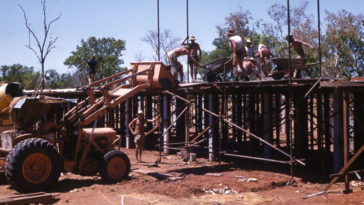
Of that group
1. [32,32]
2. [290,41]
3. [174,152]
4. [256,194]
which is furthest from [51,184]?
[32,32]

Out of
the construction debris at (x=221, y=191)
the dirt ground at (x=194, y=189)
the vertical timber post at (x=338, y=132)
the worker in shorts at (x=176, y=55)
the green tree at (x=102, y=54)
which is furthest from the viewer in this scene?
the green tree at (x=102, y=54)

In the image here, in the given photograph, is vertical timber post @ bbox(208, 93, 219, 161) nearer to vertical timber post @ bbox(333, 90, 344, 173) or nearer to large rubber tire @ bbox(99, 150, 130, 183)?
vertical timber post @ bbox(333, 90, 344, 173)

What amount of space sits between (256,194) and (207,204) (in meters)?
1.96

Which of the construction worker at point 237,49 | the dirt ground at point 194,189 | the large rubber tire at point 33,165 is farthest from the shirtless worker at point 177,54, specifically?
the large rubber tire at point 33,165

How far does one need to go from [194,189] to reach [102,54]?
40.4 metres

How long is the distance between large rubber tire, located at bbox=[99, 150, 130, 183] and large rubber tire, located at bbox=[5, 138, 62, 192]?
4.08ft

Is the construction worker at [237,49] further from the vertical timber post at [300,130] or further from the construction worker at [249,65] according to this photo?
the vertical timber post at [300,130]

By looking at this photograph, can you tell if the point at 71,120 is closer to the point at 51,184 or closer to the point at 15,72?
the point at 51,184

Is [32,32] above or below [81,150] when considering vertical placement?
above

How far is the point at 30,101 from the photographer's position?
9.78 metres

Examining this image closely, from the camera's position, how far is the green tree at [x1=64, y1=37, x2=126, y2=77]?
157 feet

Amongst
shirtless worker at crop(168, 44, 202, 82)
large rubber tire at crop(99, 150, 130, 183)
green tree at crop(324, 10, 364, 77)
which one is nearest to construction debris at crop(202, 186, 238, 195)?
large rubber tire at crop(99, 150, 130, 183)

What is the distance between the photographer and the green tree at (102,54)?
157 ft

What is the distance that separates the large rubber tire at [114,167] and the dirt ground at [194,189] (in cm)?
22
